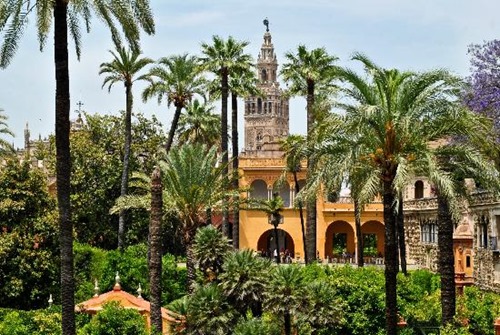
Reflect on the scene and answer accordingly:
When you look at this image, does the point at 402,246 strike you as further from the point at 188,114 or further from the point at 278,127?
the point at 278,127

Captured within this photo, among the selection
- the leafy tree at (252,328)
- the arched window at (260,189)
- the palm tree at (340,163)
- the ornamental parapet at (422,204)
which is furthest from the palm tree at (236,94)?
the leafy tree at (252,328)

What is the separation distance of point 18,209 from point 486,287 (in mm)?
20252

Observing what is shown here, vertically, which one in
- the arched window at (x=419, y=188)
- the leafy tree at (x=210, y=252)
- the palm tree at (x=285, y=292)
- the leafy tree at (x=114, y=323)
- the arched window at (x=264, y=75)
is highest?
the arched window at (x=264, y=75)

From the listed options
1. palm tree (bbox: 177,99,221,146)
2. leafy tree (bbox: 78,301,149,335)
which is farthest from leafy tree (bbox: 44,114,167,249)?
leafy tree (bbox: 78,301,149,335)

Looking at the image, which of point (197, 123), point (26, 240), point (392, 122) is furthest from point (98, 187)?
point (392, 122)

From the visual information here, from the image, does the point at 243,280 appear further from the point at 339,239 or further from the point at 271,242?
the point at 271,242

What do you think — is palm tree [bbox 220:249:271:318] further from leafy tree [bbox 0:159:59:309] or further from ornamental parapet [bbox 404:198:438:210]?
ornamental parapet [bbox 404:198:438:210]

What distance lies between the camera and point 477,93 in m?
30.4

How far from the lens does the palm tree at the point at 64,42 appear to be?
59.4 ft

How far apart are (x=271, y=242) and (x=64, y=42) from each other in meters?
47.0

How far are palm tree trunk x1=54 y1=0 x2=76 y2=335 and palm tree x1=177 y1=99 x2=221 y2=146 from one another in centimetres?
3018

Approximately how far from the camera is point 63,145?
1812 cm

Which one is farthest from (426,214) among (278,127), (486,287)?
(278,127)

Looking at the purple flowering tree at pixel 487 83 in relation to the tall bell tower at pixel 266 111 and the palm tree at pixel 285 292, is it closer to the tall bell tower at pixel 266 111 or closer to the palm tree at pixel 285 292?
the palm tree at pixel 285 292
